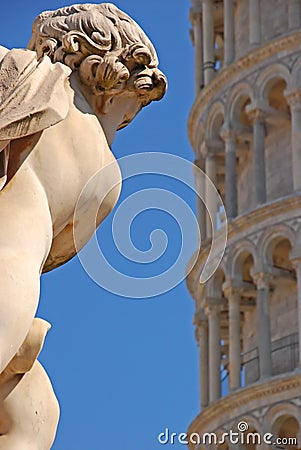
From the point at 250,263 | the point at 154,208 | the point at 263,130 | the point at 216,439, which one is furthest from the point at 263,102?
the point at 154,208

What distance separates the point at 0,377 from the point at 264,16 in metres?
32.1

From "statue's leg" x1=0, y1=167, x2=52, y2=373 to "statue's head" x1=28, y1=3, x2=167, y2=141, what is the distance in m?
0.35

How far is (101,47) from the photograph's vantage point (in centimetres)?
396

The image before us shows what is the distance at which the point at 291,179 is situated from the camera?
111ft

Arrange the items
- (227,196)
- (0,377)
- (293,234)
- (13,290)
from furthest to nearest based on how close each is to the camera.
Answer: (227,196) < (293,234) < (0,377) < (13,290)

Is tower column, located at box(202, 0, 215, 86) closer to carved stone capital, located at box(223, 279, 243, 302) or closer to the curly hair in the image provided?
carved stone capital, located at box(223, 279, 243, 302)

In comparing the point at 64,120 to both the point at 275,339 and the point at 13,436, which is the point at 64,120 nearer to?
the point at 13,436

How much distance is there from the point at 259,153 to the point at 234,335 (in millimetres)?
3488

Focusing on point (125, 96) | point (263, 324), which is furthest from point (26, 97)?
point (263, 324)

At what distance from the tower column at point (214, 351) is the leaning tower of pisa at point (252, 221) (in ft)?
0.06

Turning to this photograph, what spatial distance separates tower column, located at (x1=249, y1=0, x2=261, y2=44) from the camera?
34812 millimetres

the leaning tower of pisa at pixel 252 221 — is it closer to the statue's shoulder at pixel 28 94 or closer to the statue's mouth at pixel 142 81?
the statue's mouth at pixel 142 81

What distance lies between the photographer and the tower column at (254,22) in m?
34.8

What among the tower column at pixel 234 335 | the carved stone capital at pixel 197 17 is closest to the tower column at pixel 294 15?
the carved stone capital at pixel 197 17
